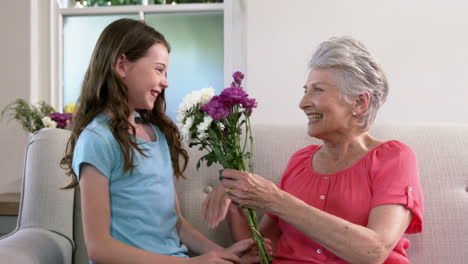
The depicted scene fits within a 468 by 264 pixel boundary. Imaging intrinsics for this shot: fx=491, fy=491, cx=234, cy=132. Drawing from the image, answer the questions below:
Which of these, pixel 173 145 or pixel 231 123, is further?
pixel 173 145

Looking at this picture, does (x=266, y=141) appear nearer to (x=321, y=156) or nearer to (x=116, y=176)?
(x=321, y=156)

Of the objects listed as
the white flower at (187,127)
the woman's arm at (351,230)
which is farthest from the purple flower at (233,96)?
the woman's arm at (351,230)

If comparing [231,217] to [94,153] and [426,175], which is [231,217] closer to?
[94,153]

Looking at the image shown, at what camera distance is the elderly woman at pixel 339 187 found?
4.35 feet

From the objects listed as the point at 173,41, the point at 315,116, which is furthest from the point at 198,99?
the point at 173,41

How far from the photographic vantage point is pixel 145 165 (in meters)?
1.50

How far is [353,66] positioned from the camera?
1.52 m

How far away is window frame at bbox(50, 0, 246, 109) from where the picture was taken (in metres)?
3.38

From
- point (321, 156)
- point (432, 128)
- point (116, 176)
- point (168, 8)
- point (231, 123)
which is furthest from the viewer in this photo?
point (168, 8)

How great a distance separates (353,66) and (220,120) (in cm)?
49

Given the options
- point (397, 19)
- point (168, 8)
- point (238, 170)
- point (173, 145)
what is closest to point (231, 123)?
point (238, 170)

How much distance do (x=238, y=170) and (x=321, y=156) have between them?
0.41 m

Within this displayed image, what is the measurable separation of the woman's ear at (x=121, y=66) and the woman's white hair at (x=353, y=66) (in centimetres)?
61

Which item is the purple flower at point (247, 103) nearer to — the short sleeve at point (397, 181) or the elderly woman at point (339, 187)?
the elderly woman at point (339, 187)
